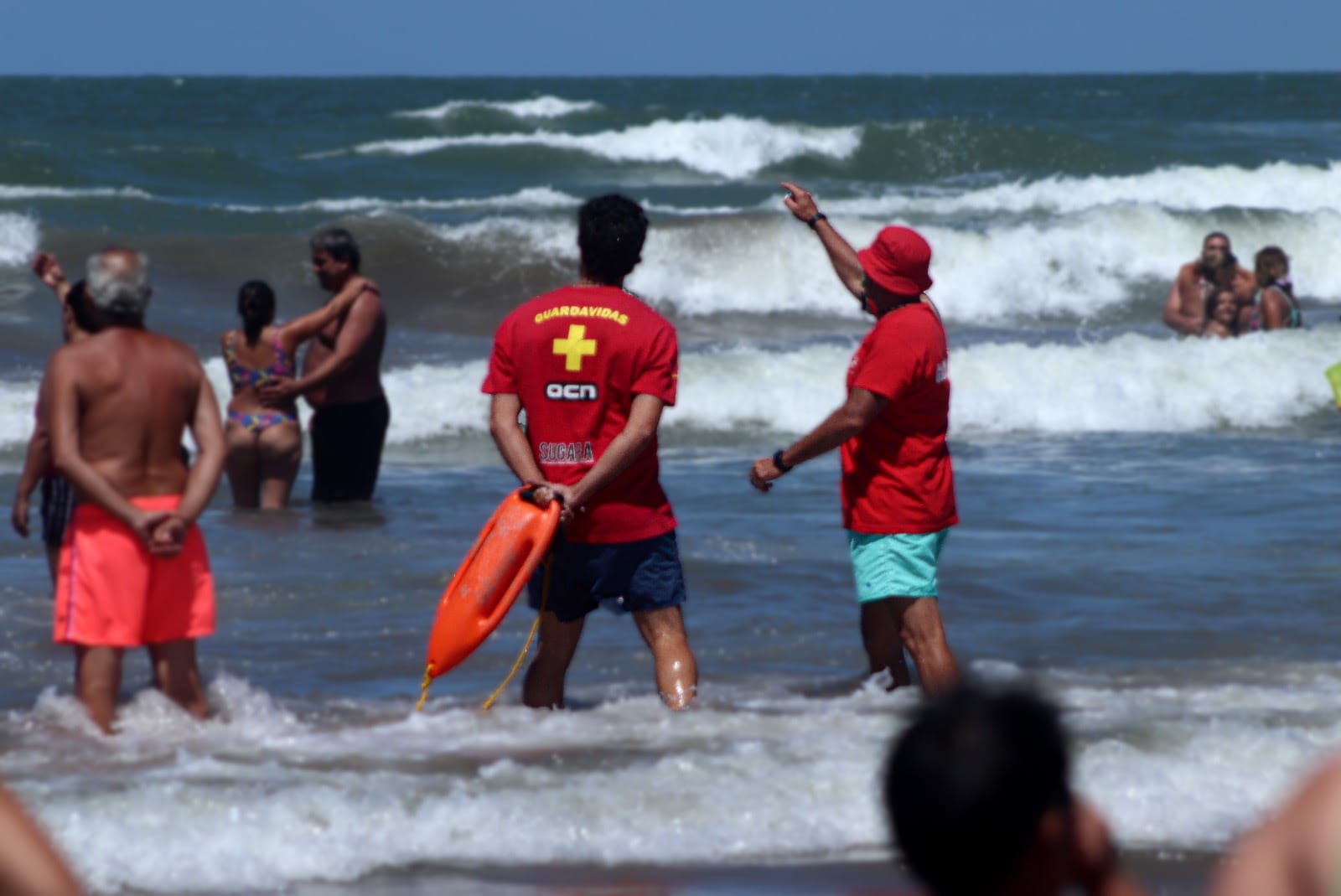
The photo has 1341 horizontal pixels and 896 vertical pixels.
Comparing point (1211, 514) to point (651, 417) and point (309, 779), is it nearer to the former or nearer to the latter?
point (651, 417)

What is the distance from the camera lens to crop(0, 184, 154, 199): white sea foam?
2688cm

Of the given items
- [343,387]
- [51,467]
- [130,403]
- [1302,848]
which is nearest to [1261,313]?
[343,387]

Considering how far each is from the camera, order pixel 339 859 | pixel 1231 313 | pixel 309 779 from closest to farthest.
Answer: pixel 339 859 < pixel 309 779 < pixel 1231 313

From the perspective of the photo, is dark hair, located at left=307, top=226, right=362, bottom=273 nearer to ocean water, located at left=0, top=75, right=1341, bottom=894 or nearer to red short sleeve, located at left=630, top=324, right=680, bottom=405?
ocean water, located at left=0, top=75, right=1341, bottom=894

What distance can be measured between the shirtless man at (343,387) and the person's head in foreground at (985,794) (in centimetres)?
732

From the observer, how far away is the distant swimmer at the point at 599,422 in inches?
210

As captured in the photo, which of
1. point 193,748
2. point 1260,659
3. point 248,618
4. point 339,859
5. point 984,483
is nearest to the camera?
point 339,859

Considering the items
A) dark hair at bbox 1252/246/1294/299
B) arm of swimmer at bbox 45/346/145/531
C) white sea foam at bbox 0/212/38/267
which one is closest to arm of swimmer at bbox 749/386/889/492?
arm of swimmer at bbox 45/346/145/531

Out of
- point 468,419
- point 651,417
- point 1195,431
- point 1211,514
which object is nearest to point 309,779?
point 651,417

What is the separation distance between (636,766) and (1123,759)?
4.49 feet

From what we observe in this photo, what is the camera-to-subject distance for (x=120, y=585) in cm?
521

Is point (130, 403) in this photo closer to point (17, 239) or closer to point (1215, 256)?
point (1215, 256)

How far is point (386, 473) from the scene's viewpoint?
37.8 feet

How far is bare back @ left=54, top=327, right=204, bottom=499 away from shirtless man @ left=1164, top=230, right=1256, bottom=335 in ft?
34.5
